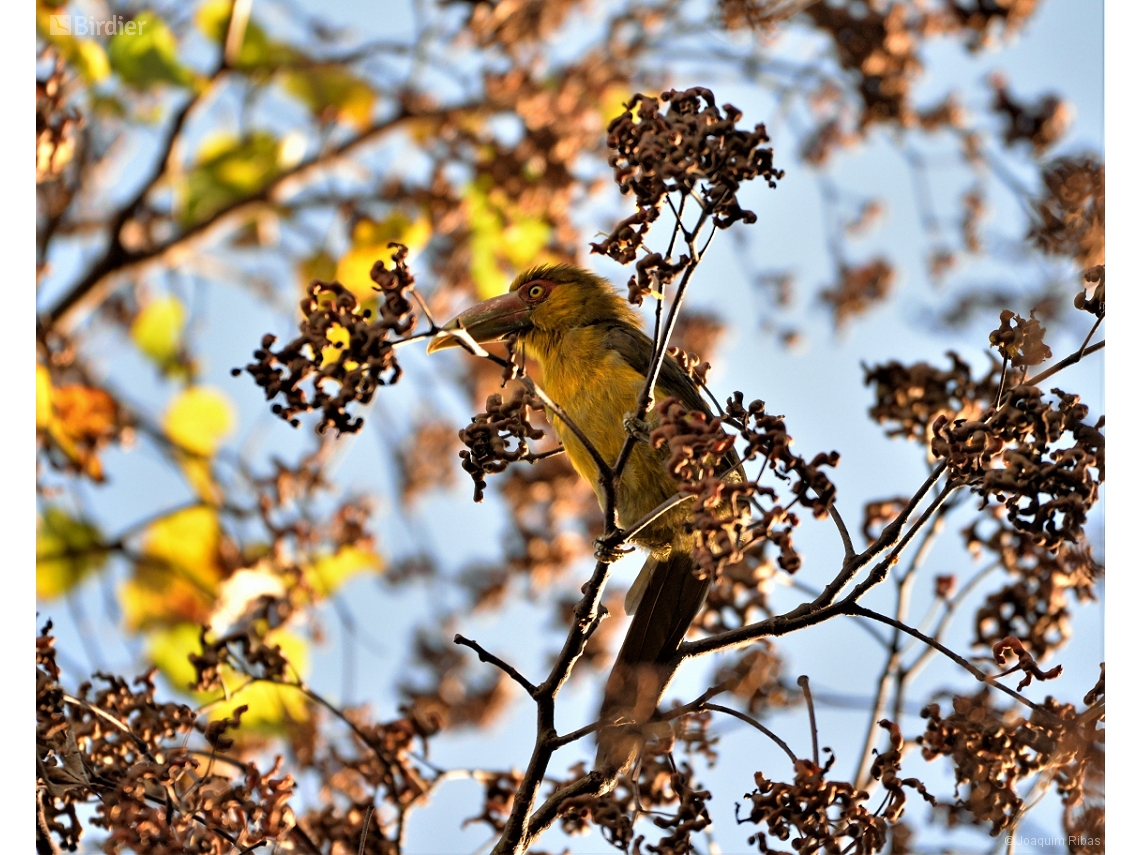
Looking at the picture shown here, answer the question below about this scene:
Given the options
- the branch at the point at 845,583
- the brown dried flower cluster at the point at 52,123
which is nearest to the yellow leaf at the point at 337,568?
the brown dried flower cluster at the point at 52,123

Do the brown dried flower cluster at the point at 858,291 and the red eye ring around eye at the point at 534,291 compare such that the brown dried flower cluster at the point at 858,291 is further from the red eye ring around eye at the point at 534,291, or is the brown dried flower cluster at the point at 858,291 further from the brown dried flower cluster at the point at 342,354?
the brown dried flower cluster at the point at 342,354

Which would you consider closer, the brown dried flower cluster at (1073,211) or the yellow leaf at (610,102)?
the brown dried flower cluster at (1073,211)

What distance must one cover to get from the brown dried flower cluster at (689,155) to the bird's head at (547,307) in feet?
4.80

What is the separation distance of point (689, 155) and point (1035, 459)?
2.58 feet

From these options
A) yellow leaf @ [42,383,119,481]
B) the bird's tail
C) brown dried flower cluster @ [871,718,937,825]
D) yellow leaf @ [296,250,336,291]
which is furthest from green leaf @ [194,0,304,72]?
brown dried flower cluster @ [871,718,937,825]

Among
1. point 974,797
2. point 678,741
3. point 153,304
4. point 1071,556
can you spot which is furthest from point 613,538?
point 153,304

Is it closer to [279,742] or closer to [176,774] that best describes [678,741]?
[176,774]

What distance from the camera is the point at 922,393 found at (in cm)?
297

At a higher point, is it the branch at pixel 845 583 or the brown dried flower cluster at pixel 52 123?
the brown dried flower cluster at pixel 52 123

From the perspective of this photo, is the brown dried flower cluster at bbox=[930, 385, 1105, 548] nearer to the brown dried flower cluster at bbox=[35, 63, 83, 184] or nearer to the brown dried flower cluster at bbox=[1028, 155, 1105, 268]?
the brown dried flower cluster at bbox=[1028, 155, 1105, 268]

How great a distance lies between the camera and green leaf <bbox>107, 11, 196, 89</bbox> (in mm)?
3920

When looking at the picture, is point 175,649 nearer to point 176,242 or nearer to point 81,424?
point 81,424

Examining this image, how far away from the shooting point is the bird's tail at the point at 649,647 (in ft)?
7.79
